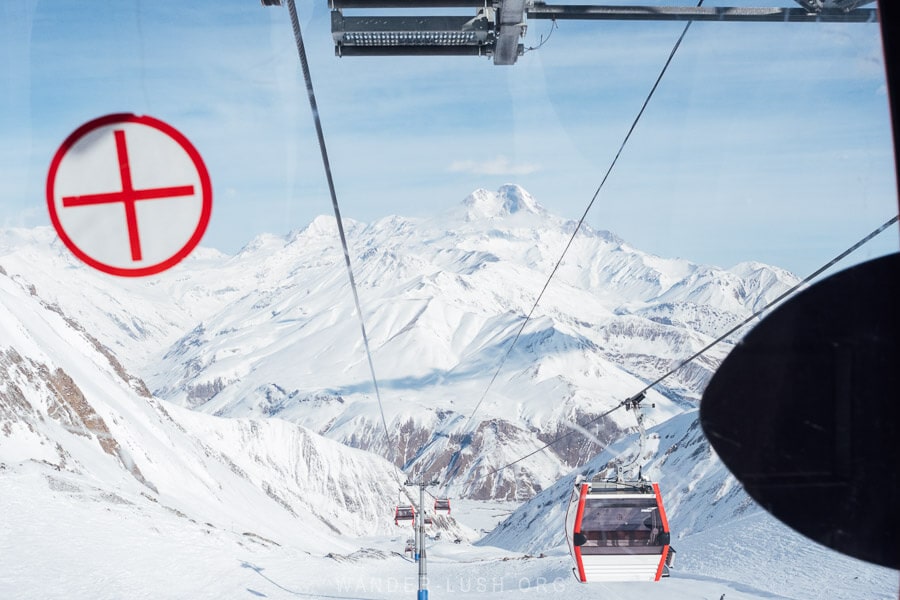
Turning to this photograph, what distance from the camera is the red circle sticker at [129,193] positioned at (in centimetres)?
343

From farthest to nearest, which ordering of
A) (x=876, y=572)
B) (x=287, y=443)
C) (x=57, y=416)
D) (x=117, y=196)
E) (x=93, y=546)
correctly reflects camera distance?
1. (x=287, y=443)
2. (x=57, y=416)
3. (x=876, y=572)
4. (x=93, y=546)
5. (x=117, y=196)

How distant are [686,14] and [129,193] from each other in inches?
130

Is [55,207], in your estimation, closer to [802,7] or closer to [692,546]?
[802,7]

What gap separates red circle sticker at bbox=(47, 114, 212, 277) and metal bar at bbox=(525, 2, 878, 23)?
2331mm

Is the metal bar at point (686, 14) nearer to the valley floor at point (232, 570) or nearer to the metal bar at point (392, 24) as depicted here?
the metal bar at point (392, 24)

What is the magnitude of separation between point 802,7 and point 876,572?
37254 millimetres

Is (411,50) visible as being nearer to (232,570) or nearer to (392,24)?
(392,24)

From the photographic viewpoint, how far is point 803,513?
2602 millimetres

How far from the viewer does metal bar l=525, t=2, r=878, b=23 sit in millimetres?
4773

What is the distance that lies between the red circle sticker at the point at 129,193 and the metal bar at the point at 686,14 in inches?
91.8

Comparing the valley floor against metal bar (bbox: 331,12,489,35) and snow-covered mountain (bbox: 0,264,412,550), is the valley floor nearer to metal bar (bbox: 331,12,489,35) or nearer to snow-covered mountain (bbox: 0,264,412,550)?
snow-covered mountain (bbox: 0,264,412,550)

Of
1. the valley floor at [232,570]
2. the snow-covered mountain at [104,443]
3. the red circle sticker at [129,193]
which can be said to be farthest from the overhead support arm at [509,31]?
the snow-covered mountain at [104,443]

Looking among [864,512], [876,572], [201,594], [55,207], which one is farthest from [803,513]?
[876,572]

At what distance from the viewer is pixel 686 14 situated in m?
4.91
